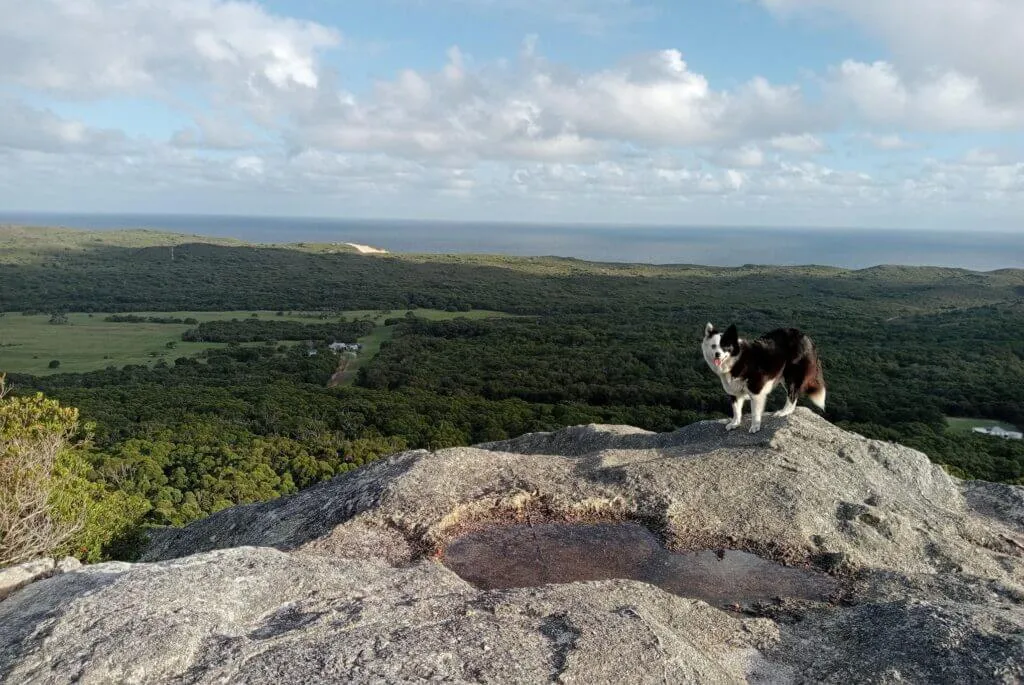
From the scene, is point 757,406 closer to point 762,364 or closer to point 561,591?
point 762,364

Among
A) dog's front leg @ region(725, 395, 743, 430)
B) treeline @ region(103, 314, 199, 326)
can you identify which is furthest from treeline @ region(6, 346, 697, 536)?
treeline @ region(103, 314, 199, 326)

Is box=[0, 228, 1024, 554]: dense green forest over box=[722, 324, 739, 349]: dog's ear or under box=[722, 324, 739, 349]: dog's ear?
under

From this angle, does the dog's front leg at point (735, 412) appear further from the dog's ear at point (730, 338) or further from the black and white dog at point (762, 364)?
the dog's ear at point (730, 338)

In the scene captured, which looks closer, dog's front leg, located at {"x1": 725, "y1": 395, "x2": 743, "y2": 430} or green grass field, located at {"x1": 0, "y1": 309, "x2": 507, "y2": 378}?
dog's front leg, located at {"x1": 725, "y1": 395, "x2": 743, "y2": 430}

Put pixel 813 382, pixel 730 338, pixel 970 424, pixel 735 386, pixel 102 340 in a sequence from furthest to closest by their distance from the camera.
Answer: pixel 102 340
pixel 970 424
pixel 813 382
pixel 735 386
pixel 730 338

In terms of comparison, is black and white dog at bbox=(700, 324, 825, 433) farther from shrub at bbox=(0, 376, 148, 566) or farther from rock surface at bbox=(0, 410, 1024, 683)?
shrub at bbox=(0, 376, 148, 566)

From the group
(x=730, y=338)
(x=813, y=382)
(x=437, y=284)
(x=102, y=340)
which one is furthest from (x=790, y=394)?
(x=437, y=284)

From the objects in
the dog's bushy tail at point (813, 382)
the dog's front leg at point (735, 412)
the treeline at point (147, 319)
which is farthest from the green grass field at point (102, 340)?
the dog's bushy tail at point (813, 382)
